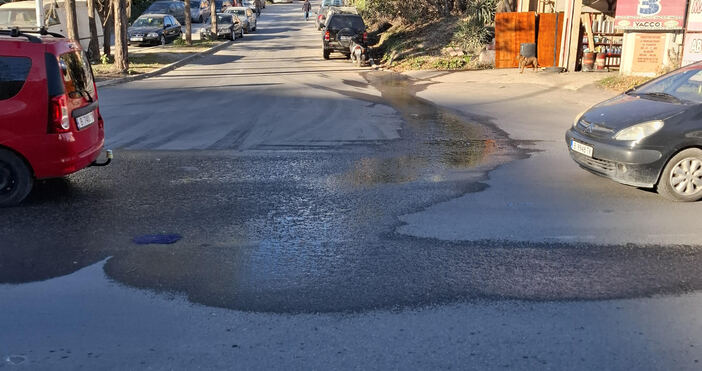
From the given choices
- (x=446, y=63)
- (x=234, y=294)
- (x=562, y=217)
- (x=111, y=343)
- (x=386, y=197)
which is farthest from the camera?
(x=446, y=63)

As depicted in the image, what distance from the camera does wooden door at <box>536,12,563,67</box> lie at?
21.5 m

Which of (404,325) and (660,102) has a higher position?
(660,102)

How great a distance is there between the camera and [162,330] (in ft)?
13.8

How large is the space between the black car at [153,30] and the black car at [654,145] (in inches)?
1039

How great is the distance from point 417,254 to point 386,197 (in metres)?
1.86

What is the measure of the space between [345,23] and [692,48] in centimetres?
1463

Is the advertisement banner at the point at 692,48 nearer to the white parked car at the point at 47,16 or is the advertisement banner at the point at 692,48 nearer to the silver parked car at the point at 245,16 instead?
the white parked car at the point at 47,16

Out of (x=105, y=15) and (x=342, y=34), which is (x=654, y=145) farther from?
(x=105, y=15)

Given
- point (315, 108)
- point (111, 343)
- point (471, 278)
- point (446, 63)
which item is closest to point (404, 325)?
point (471, 278)

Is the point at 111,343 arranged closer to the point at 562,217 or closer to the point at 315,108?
the point at 562,217

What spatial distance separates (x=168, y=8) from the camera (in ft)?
140

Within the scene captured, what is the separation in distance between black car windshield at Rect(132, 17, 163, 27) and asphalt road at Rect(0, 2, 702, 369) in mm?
22696

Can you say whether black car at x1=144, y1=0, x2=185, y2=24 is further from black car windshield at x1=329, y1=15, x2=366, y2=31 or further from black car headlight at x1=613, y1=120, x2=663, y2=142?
black car headlight at x1=613, y1=120, x2=663, y2=142

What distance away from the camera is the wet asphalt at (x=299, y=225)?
16.1 ft
